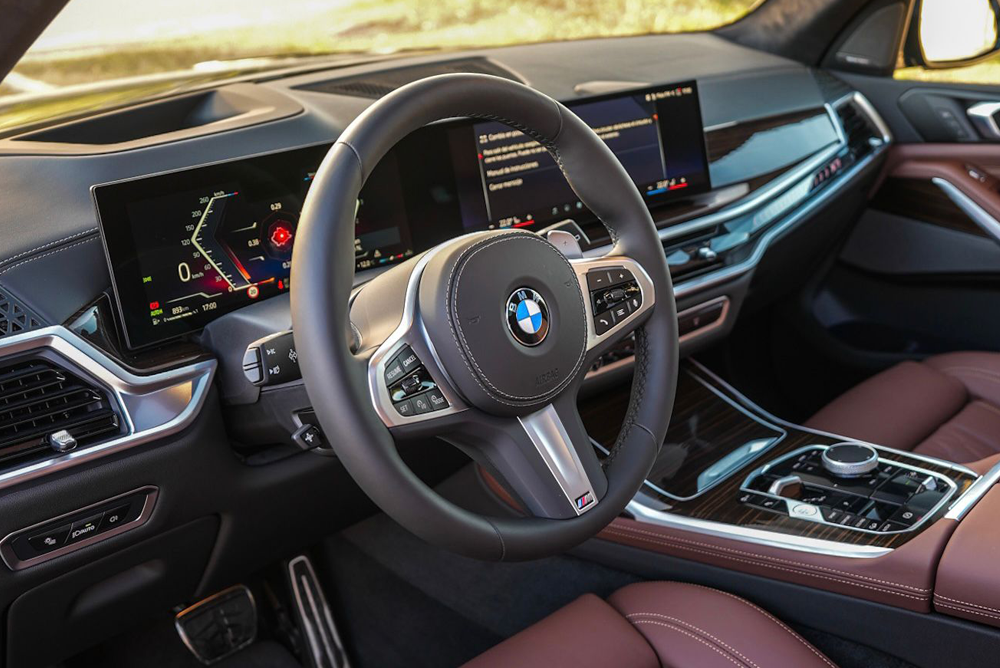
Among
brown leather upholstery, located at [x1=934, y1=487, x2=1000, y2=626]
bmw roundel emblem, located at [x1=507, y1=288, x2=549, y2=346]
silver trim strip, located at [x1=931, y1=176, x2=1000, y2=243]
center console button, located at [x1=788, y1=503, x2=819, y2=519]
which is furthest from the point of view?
silver trim strip, located at [x1=931, y1=176, x2=1000, y2=243]

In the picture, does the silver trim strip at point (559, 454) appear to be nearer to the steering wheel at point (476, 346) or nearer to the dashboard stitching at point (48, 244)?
the steering wheel at point (476, 346)

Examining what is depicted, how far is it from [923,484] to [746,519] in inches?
11.1

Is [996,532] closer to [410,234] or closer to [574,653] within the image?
[574,653]

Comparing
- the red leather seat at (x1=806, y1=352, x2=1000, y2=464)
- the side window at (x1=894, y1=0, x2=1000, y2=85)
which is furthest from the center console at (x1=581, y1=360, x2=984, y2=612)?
the side window at (x1=894, y1=0, x2=1000, y2=85)

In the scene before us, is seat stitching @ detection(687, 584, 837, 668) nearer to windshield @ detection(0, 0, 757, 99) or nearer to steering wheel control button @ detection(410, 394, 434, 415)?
steering wheel control button @ detection(410, 394, 434, 415)

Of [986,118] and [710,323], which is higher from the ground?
[986,118]

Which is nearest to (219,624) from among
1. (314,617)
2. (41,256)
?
(314,617)

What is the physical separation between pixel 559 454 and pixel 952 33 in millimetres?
2007

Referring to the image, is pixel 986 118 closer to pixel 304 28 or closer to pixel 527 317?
pixel 527 317

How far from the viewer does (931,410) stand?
5.98 feet

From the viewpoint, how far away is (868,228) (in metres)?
2.55

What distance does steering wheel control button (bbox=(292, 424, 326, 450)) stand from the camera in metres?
1.06

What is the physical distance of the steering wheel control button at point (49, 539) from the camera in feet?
3.98

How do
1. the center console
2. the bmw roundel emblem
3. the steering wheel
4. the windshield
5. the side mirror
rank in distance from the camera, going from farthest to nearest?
the side mirror
the windshield
the center console
the bmw roundel emblem
the steering wheel
